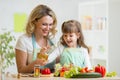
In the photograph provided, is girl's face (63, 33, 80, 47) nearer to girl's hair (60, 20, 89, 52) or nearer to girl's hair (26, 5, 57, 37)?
girl's hair (60, 20, 89, 52)

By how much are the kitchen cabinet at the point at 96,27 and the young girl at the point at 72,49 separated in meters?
1.90

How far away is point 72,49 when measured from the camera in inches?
104

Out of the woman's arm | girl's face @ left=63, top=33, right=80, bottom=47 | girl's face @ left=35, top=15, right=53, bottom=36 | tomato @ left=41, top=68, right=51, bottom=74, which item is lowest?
tomato @ left=41, top=68, right=51, bottom=74

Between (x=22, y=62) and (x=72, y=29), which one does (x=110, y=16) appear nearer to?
(x=72, y=29)

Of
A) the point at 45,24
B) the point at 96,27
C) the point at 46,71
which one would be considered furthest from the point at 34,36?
the point at 96,27

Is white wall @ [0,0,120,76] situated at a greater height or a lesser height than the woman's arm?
greater

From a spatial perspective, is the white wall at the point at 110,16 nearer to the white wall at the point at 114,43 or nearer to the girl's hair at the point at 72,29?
the white wall at the point at 114,43

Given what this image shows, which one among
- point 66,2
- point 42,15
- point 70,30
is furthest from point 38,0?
point 42,15

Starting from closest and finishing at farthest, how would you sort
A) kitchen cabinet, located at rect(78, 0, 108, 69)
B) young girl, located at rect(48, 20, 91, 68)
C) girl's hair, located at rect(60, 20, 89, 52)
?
young girl, located at rect(48, 20, 91, 68)
girl's hair, located at rect(60, 20, 89, 52)
kitchen cabinet, located at rect(78, 0, 108, 69)

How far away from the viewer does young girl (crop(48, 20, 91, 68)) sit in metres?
2.58

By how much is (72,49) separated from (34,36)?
387mm

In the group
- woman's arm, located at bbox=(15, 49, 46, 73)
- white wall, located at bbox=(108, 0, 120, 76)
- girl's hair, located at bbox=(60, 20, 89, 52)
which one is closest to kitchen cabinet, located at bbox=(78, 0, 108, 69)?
white wall, located at bbox=(108, 0, 120, 76)

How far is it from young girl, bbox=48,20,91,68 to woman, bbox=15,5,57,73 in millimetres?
173

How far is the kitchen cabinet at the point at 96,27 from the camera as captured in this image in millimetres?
4605
